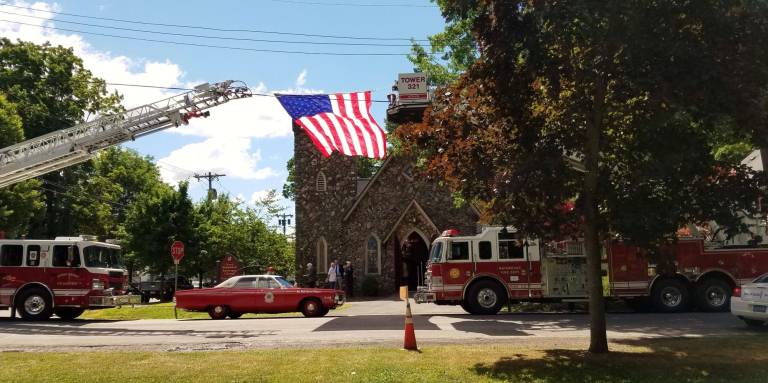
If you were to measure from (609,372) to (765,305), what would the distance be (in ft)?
22.3

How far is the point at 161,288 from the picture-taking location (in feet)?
116

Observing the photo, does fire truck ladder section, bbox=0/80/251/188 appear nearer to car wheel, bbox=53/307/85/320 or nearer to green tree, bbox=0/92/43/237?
car wheel, bbox=53/307/85/320

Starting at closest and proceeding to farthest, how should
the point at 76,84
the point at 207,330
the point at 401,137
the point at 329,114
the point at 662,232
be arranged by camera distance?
the point at 662,232 → the point at 401,137 → the point at 207,330 → the point at 329,114 → the point at 76,84

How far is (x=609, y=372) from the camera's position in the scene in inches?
332

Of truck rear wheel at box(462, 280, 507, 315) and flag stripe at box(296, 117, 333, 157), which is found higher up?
flag stripe at box(296, 117, 333, 157)

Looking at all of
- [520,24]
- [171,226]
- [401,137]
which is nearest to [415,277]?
[171,226]

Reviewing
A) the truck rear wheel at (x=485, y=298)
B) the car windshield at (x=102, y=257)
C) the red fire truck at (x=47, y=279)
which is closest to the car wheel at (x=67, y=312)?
the red fire truck at (x=47, y=279)

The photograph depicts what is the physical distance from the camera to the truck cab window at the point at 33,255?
1917 cm

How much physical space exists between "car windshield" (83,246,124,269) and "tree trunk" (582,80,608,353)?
1598 centimetres

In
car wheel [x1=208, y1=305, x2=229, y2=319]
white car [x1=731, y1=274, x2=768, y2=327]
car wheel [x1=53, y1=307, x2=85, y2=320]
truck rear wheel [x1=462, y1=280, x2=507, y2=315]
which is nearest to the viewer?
white car [x1=731, y1=274, x2=768, y2=327]

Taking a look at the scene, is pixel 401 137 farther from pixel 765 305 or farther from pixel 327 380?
pixel 765 305

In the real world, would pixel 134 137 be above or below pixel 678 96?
above

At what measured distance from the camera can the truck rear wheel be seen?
18.5 m

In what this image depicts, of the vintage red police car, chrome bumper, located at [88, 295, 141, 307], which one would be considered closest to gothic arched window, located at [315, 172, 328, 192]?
the vintage red police car
